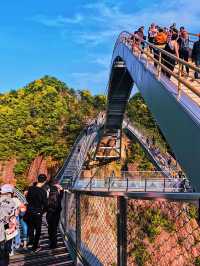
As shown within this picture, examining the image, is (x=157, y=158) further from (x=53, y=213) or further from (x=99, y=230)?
(x=99, y=230)

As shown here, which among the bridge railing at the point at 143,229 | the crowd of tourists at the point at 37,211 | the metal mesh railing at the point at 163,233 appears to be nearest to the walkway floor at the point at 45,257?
the crowd of tourists at the point at 37,211

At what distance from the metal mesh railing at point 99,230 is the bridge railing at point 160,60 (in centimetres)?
306

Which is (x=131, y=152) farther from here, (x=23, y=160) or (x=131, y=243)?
(x=131, y=243)

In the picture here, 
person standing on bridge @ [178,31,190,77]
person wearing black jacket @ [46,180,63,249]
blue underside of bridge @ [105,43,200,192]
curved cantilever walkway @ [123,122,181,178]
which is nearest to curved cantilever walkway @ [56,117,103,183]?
curved cantilever walkway @ [123,122,181,178]

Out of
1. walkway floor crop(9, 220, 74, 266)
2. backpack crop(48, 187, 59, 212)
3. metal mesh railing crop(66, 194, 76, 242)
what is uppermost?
backpack crop(48, 187, 59, 212)

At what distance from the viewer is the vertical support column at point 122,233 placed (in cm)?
432

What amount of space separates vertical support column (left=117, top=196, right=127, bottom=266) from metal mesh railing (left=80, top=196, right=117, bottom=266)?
0.33 m

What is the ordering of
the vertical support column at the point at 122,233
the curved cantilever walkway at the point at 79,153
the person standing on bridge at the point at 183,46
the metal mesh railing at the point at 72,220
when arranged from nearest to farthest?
the vertical support column at the point at 122,233, the metal mesh railing at the point at 72,220, the person standing on bridge at the point at 183,46, the curved cantilever walkway at the point at 79,153

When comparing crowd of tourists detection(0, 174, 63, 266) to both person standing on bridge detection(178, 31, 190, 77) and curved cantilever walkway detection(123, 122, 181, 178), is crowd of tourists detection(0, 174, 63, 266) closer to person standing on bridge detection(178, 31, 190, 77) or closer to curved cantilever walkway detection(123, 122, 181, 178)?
person standing on bridge detection(178, 31, 190, 77)

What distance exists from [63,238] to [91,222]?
3240 millimetres

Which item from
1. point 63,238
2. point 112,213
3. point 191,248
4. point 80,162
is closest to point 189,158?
point 63,238

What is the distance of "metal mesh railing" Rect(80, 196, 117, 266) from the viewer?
4.99m

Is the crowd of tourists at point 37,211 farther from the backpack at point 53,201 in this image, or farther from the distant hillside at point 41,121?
the distant hillside at point 41,121

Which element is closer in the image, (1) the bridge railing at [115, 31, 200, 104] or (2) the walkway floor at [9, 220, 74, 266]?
(2) the walkway floor at [9, 220, 74, 266]
